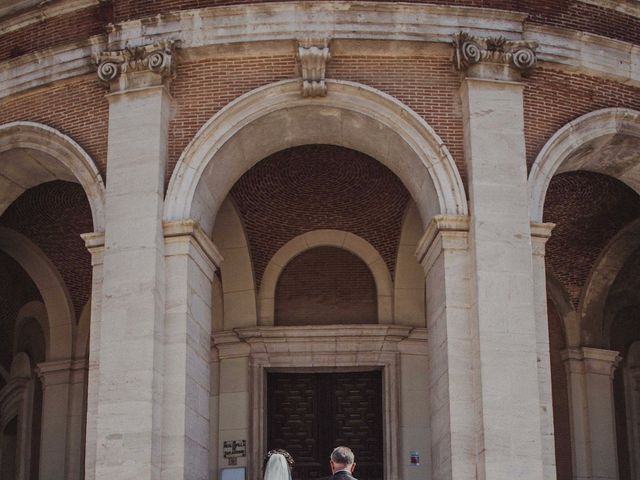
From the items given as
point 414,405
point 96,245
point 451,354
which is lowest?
point 451,354

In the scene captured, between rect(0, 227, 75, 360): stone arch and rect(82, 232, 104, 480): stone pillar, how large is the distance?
5168 mm

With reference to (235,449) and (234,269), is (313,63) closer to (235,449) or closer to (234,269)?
(234,269)

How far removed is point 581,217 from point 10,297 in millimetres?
9675

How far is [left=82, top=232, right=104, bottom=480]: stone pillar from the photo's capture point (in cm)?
1509

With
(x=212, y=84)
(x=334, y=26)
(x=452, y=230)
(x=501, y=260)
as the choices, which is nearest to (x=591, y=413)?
(x=501, y=260)

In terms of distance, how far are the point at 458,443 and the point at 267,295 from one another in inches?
230

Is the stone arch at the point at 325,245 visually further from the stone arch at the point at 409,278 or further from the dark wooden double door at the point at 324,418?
the dark wooden double door at the point at 324,418

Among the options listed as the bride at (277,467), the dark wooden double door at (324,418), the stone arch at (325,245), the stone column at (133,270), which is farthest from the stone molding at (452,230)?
the bride at (277,467)

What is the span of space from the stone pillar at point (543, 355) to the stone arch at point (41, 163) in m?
5.39

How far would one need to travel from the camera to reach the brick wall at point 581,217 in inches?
772

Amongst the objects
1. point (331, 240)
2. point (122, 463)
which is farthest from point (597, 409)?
point (122, 463)

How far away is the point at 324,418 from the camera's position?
19.7 meters

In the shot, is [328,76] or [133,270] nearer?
[133,270]

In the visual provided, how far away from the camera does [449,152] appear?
15891 millimetres
